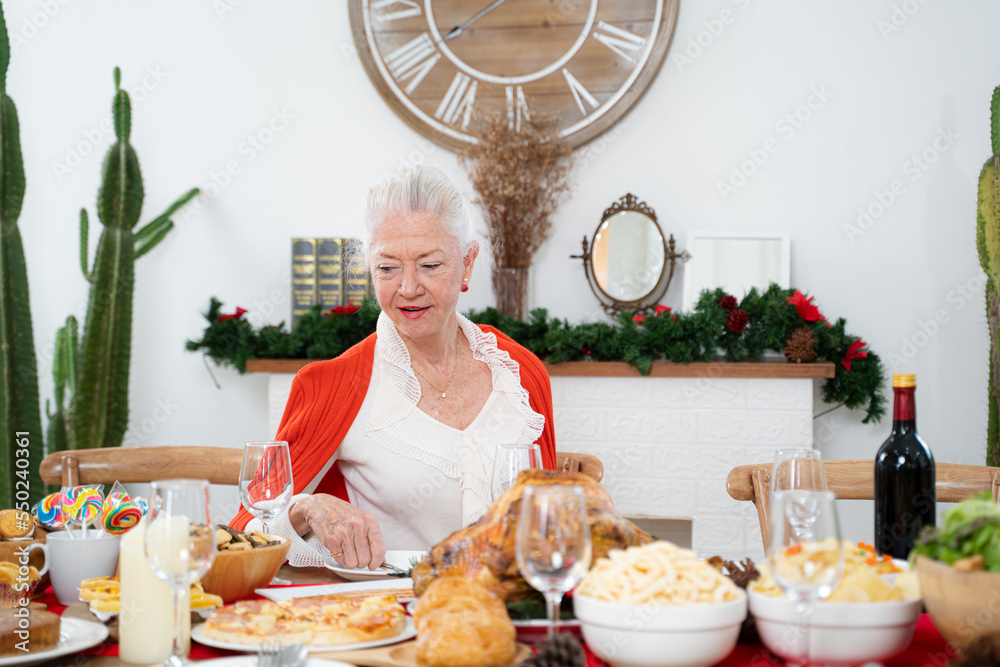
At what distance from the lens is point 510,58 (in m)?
3.30

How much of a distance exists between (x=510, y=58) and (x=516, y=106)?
7.3 inches

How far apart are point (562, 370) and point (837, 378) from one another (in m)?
0.99

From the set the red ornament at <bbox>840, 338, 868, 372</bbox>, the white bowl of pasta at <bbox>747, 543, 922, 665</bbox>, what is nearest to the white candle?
the white bowl of pasta at <bbox>747, 543, 922, 665</bbox>

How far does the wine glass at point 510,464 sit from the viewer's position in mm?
1068

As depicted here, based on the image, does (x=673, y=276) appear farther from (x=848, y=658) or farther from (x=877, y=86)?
(x=848, y=658)

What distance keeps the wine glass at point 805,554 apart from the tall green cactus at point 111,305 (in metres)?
2.91

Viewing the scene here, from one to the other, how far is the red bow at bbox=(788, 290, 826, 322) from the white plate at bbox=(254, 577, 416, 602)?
2.17m

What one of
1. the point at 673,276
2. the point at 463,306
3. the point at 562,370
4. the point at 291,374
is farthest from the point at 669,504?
the point at 291,374

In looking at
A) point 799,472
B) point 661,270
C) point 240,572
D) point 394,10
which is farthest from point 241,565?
point 394,10

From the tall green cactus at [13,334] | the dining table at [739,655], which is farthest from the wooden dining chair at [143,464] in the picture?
the tall green cactus at [13,334]

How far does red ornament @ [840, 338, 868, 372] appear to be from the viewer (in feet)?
9.88

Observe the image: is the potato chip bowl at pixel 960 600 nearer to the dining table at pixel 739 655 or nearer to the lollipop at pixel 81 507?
the dining table at pixel 739 655

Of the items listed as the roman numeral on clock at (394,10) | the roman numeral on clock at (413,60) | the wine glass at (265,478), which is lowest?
the wine glass at (265,478)

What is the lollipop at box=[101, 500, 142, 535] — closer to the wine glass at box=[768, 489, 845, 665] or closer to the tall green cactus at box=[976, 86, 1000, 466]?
the wine glass at box=[768, 489, 845, 665]
